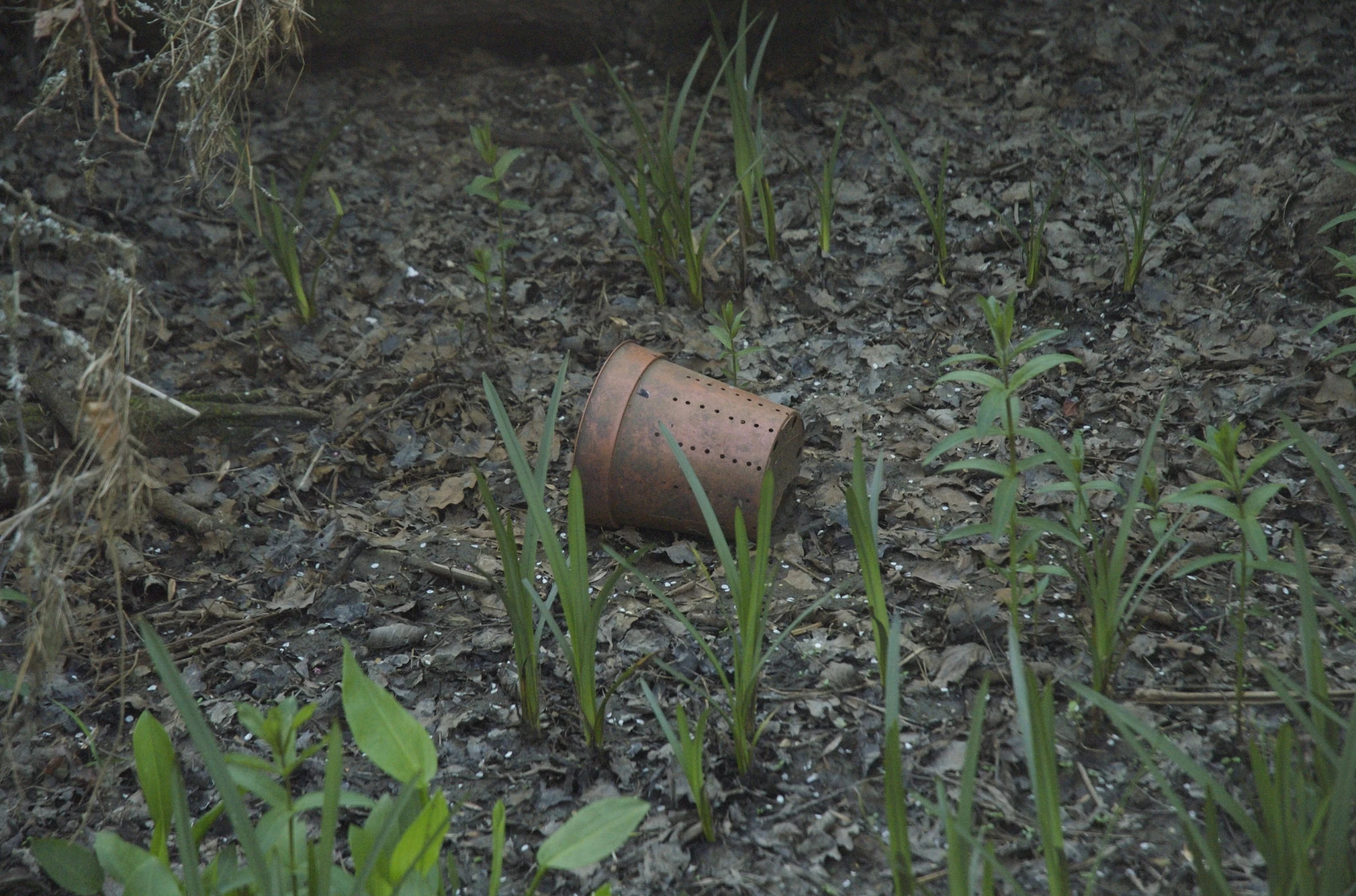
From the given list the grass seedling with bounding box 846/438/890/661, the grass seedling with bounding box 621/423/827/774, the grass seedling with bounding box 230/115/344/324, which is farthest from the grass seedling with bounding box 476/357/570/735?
the grass seedling with bounding box 230/115/344/324

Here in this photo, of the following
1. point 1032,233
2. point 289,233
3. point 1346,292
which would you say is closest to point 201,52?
point 289,233

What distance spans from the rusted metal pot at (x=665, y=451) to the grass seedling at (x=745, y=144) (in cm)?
96

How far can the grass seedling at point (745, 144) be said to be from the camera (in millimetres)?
2768

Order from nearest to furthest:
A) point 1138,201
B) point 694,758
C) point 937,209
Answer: point 694,758 → point 937,209 → point 1138,201

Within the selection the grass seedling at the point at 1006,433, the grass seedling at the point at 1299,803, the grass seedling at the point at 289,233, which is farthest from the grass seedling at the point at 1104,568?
the grass seedling at the point at 289,233

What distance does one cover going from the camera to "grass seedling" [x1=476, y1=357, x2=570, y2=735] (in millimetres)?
1570

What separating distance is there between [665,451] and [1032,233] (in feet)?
4.40

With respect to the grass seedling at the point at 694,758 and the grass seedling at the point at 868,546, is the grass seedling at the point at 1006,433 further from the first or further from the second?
the grass seedling at the point at 694,758

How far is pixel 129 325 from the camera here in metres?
1.27

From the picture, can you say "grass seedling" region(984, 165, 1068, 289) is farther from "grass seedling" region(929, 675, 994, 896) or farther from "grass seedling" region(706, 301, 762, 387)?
"grass seedling" region(929, 675, 994, 896)

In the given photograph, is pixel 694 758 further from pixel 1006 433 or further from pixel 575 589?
pixel 1006 433

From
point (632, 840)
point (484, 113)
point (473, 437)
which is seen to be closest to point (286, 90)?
point (484, 113)

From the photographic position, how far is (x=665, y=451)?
6.91 feet

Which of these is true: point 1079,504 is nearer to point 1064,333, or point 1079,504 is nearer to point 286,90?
point 1064,333
